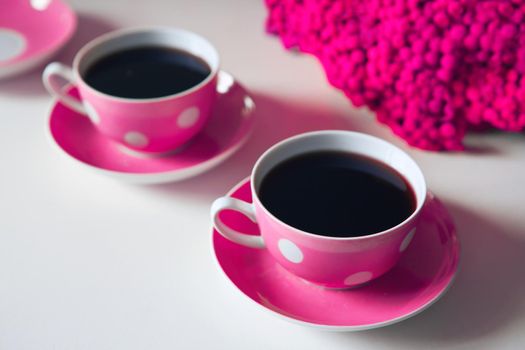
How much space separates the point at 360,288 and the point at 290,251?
3.1 inches

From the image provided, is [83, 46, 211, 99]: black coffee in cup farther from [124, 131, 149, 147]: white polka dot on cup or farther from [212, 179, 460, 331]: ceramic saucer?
[212, 179, 460, 331]: ceramic saucer

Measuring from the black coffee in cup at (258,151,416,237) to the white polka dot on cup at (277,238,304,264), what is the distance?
2cm

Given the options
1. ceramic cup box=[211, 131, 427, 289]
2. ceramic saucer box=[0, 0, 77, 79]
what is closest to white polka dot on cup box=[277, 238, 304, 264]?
ceramic cup box=[211, 131, 427, 289]

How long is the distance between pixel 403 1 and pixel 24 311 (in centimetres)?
47

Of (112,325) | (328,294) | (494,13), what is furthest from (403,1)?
(112,325)

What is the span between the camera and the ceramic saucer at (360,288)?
523mm

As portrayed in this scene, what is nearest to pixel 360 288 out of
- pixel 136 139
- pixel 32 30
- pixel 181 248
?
Result: pixel 181 248

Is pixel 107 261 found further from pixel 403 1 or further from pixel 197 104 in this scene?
pixel 403 1

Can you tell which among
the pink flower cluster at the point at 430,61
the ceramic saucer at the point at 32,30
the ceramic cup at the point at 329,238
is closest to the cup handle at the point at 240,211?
the ceramic cup at the point at 329,238

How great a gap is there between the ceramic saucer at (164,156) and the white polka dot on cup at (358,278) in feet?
0.68

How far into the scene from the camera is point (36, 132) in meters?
0.76

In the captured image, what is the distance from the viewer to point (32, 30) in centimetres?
91

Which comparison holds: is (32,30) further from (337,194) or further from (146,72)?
(337,194)

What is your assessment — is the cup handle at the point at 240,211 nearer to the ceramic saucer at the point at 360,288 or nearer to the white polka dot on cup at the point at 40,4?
the ceramic saucer at the point at 360,288
